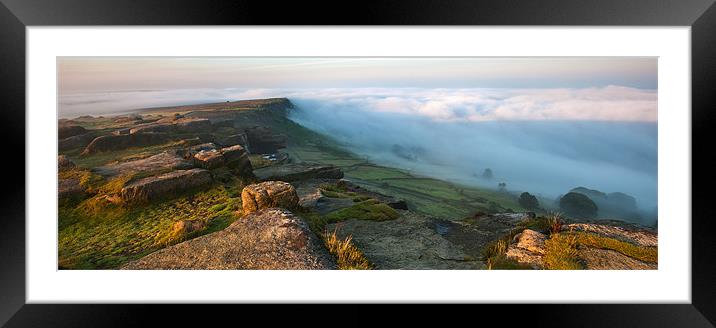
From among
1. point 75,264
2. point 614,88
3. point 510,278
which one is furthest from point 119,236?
point 614,88

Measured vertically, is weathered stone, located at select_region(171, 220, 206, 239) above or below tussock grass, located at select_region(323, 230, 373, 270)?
above

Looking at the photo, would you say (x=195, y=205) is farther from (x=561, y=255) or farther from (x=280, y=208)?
(x=561, y=255)

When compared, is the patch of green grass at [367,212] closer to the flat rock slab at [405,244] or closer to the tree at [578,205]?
the flat rock slab at [405,244]

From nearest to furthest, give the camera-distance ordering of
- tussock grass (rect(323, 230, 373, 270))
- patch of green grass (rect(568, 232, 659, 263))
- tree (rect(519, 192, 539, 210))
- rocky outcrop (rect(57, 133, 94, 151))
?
1. tussock grass (rect(323, 230, 373, 270))
2. patch of green grass (rect(568, 232, 659, 263))
3. rocky outcrop (rect(57, 133, 94, 151))
4. tree (rect(519, 192, 539, 210))

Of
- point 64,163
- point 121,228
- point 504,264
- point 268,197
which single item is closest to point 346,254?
point 268,197

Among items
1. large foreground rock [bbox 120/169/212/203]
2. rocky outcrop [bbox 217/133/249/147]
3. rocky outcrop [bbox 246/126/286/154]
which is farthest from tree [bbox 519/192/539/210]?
large foreground rock [bbox 120/169/212/203]

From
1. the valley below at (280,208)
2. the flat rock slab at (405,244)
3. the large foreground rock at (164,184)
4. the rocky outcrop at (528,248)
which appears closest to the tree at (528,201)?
the valley below at (280,208)

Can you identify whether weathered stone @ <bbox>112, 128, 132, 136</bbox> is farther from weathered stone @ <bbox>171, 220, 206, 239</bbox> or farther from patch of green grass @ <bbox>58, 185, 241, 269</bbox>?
weathered stone @ <bbox>171, 220, 206, 239</bbox>
